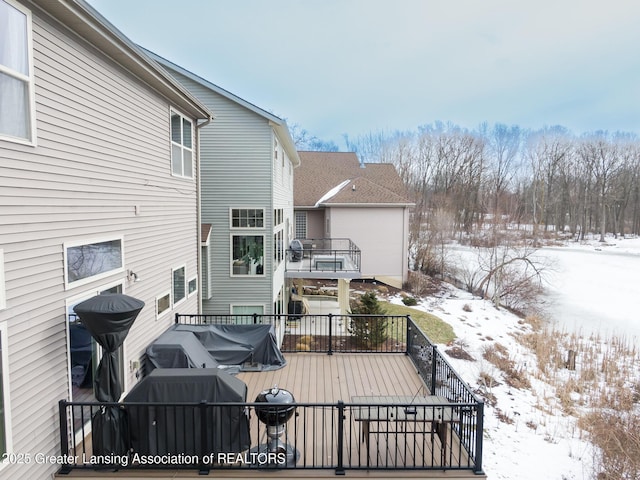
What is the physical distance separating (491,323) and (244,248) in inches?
474

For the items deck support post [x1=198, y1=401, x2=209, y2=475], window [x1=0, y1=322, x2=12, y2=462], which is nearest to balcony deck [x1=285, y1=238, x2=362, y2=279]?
deck support post [x1=198, y1=401, x2=209, y2=475]

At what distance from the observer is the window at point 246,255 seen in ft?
40.0

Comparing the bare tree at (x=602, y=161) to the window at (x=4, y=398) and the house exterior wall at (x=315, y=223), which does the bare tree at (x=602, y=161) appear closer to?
the house exterior wall at (x=315, y=223)

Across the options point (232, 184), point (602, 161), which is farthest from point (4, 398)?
point (602, 161)

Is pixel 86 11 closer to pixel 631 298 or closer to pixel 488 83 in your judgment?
pixel 631 298

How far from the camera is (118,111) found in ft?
18.6

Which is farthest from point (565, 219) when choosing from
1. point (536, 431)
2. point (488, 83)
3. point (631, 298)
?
point (536, 431)

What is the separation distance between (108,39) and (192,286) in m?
5.65

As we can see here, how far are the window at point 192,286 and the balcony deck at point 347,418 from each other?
105 inches

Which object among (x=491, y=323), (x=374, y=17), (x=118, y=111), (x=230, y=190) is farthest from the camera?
(x=374, y=17)

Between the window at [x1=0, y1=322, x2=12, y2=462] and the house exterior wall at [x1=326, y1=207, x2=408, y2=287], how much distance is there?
19.4 metres

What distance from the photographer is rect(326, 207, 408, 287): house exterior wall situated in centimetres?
2252

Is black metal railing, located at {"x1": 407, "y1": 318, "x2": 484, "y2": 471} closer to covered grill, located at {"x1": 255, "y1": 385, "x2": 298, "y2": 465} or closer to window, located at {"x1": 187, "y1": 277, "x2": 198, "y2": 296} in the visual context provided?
covered grill, located at {"x1": 255, "y1": 385, "x2": 298, "y2": 465}

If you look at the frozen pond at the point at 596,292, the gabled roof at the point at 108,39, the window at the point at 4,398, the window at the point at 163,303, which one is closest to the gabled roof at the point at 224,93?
the gabled roof at the point at 108,39
